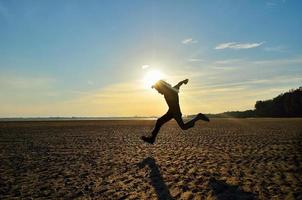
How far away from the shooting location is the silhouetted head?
12969 millimetres

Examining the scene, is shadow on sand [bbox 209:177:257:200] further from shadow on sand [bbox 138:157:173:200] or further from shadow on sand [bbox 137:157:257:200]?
shadow on sand [bbox 138:157:173:200]

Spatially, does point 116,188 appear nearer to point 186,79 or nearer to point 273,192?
point 273,192

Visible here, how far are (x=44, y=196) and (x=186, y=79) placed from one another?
6947mm

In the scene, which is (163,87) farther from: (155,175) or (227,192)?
(227,192)

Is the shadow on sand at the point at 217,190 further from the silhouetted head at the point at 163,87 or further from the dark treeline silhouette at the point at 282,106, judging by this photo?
the dark treeline silhouette at the point at 282,106

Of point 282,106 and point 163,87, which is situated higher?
point 282,106

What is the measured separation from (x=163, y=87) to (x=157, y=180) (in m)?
4.32

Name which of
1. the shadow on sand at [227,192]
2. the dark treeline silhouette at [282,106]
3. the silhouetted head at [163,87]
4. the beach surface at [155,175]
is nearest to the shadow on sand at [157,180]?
the beach surface at [155,175]

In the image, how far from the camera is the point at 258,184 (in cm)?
869

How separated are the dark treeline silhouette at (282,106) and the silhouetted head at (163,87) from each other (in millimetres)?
81250

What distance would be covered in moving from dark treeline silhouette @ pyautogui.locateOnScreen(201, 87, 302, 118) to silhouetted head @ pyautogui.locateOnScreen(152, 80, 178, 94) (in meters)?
81.3

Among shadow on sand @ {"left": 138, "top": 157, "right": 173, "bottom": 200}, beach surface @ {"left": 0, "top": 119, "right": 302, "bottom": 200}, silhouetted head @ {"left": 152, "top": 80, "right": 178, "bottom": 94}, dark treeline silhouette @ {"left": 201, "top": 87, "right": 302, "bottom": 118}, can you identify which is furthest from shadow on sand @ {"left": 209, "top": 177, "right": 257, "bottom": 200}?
dark treeline silhouette @ {"left": 201, "top": 87, "right": 302, "bottom": 118}

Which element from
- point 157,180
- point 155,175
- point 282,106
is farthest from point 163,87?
point 282,106

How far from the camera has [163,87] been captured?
13.0 m
